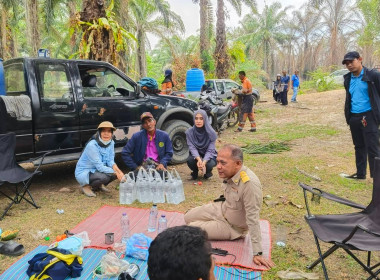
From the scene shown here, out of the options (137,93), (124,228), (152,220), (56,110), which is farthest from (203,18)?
(124,228)

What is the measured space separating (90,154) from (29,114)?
1.02 meters

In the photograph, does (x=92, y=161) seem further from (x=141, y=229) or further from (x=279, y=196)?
(x=279, y=196)

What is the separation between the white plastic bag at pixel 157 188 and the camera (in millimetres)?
4637

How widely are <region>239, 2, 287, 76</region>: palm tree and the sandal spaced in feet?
111

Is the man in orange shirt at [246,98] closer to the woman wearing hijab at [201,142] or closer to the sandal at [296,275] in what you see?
the woman wearing hijab at [201,142]

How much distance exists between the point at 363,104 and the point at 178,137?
337cm

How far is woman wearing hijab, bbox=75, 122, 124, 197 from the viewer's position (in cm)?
473

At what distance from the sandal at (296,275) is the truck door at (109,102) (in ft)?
12.1

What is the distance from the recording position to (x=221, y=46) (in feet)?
55.8

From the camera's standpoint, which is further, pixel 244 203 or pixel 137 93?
pixel 137 93

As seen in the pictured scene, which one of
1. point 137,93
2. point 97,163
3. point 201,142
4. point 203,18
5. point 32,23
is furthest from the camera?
point 203,18

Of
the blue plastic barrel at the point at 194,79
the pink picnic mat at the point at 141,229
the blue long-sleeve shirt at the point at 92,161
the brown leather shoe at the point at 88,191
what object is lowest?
the pink picnic mat at the point at 141,229

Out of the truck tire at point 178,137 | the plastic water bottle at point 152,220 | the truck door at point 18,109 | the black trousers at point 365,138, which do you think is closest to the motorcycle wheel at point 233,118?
the truck tire at point 178,137

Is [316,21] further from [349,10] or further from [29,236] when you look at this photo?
[29,236]
